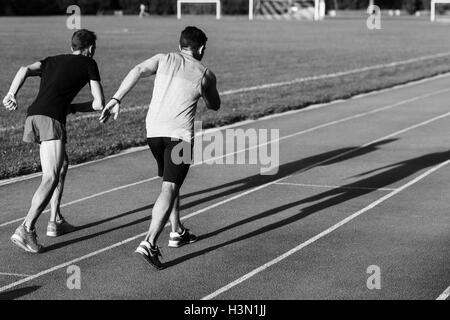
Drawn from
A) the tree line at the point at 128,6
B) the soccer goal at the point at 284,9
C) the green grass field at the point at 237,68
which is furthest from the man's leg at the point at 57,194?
the soccer goal at the point at 284,9

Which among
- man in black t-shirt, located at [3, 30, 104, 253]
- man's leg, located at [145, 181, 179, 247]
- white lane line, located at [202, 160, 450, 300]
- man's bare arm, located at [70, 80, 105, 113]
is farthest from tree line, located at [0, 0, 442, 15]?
man's leg, located at [145, 181, 179, 247]

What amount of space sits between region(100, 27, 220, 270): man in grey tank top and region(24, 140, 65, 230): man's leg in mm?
752

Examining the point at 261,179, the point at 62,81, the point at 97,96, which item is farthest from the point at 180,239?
Result: the point at 261,179

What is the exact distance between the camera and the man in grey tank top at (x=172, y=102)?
824 centimetres

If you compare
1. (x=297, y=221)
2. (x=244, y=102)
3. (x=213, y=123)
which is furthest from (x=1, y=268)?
(x=244, y=102)

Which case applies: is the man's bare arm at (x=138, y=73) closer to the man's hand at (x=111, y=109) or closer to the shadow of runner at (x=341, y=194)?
the man's hand at (x=111, y=109)

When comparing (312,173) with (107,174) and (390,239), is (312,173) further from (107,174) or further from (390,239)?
(390,239)

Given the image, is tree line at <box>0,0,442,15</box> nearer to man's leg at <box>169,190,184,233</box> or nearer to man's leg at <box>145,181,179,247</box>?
man's leg at <box>169,190,184,233</box>

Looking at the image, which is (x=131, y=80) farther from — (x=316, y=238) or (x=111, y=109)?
(x=316, y=238)

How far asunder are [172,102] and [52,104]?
1247 mm

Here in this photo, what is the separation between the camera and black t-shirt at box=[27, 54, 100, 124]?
8.80m

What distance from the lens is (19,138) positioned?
52.1 feet

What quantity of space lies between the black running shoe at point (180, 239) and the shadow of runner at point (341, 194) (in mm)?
230
